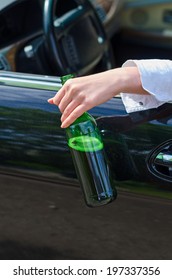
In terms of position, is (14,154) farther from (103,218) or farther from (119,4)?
(119,4)

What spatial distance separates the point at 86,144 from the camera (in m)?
1.77

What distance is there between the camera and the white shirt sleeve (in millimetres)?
1809

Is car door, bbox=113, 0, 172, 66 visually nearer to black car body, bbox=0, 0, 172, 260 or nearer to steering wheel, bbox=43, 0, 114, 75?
steering wheel, bbox=43, 0, 114, 75

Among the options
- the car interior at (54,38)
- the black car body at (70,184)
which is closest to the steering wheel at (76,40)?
the car interior at (54,38)

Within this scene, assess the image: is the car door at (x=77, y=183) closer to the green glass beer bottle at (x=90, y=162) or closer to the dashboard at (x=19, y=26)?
the green glass beer bottle at (x=90, y=162)

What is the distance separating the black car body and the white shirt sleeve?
0.03 m

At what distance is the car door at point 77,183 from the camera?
182 cm

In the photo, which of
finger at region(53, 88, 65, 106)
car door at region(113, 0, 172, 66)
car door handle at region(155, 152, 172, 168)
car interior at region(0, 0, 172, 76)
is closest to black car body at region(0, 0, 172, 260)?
car door handle at region(155, 152, 172, 168)

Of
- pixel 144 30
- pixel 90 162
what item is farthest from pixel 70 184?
pixel 144 30

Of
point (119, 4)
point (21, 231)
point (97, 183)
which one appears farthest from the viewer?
point (119, 4)

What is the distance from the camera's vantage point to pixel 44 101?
6.41 feet

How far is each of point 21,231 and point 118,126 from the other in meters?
0.44

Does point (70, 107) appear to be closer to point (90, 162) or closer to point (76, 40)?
point (90, 162)
